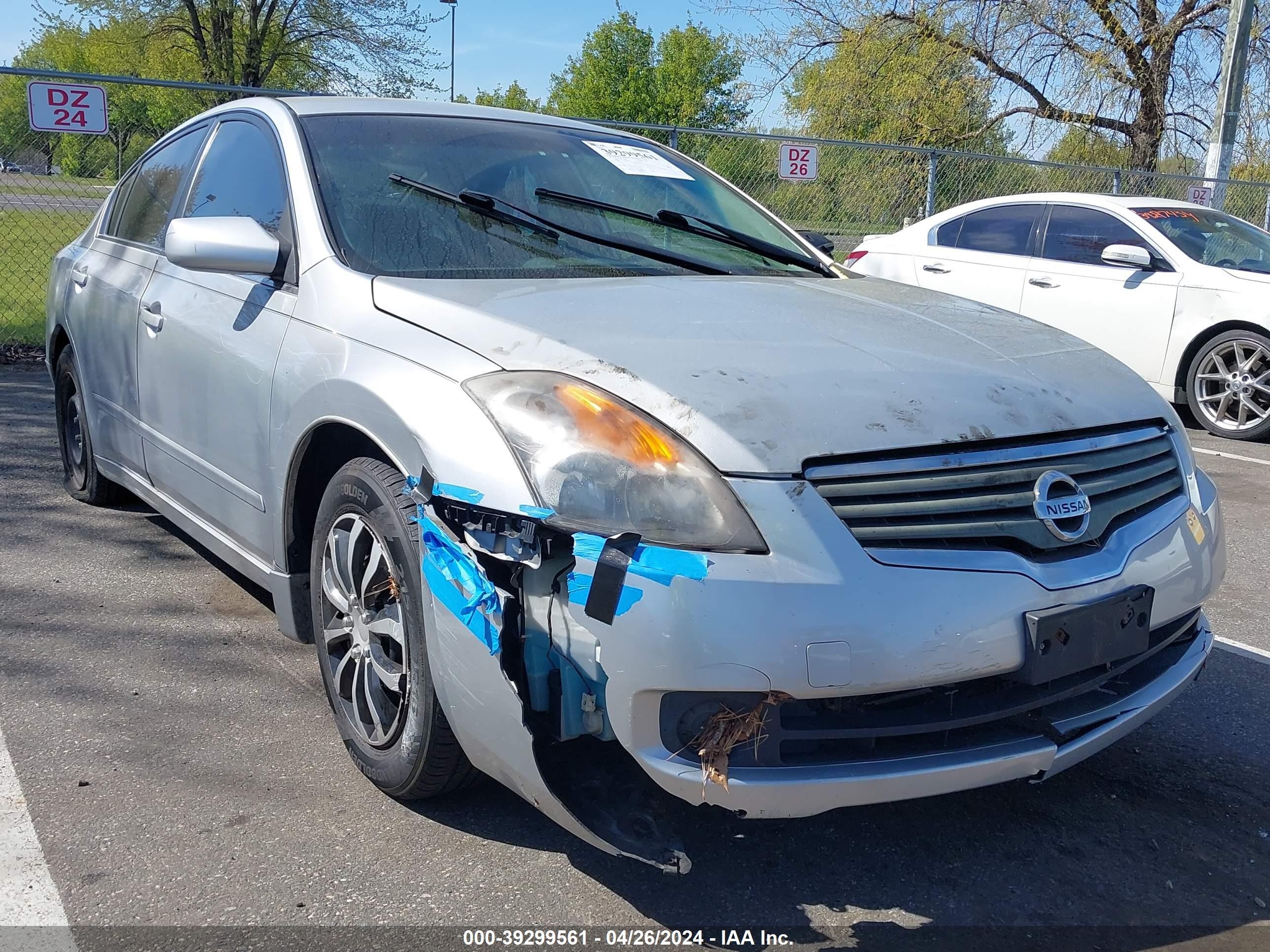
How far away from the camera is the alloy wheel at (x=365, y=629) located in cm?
254

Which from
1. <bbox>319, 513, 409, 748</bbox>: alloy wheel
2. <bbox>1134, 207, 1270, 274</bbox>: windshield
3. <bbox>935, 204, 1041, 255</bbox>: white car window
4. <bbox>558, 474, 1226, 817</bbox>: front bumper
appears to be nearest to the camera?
<bbox>558, 474, 1226, 817</bbox>: front bumper

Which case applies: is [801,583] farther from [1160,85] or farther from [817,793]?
[1160,85]

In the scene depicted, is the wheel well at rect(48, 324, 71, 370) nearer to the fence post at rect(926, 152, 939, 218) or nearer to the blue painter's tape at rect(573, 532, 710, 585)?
the blue painter's tape at rect(573, 532, 710, 585)

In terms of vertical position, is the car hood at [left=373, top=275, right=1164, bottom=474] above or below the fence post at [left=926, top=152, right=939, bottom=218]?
below

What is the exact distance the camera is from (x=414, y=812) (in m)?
2.64

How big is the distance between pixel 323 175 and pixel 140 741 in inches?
62.4

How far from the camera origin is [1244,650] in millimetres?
3826

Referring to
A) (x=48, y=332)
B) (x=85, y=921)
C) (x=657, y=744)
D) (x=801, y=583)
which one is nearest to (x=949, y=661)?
(x=801, y=583)

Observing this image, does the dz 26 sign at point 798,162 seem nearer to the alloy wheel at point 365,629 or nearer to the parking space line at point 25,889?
the alloy wheel at point 365,629

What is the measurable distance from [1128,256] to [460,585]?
6.89 meters

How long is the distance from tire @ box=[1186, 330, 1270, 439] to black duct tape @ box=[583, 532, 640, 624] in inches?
268

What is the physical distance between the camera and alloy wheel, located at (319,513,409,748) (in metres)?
2.54

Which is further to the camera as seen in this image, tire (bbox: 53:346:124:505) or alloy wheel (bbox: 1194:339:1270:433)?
alloy wheel (bbox: 1194:339:1270:433)

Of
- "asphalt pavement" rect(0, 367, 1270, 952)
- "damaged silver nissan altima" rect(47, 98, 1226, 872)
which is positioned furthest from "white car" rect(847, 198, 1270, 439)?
"damaged silver nissan altima" rect(47, 98, 1226, 872)
